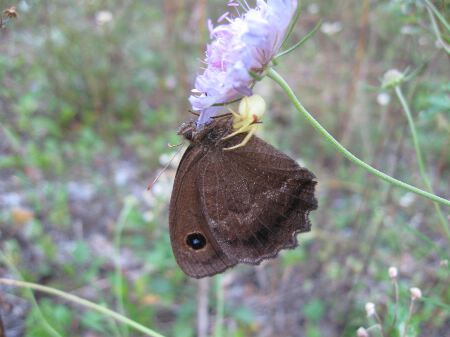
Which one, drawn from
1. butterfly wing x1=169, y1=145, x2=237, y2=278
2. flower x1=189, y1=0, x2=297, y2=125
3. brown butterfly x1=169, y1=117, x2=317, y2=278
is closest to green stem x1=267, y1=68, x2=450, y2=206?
flower x1=189, y1=0, x2=297, y2=125

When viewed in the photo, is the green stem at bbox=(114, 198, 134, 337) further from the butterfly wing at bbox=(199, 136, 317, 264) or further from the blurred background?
the butterfly wing at bbox=(199, 136, 317, 264)

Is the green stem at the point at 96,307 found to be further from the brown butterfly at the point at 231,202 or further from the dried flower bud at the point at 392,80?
the dried flower bud at the point at 392,80

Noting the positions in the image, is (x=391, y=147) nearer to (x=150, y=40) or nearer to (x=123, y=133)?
(x=123, y=133)

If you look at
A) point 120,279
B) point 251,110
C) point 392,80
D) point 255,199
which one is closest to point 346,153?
point 251,110

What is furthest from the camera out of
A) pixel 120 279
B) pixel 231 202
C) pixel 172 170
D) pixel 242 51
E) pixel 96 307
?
pixel 172 170

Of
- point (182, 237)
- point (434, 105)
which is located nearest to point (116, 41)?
point (182, 237)

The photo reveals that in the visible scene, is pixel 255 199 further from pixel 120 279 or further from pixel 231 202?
pixel 120 279

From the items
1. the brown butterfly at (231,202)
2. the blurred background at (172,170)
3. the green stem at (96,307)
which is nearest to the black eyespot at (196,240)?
the brown butterfly at (231,202)

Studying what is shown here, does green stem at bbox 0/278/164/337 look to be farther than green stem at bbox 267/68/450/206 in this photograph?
Yes

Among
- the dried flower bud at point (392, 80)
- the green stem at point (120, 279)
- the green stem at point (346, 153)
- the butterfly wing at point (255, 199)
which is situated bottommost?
the green stem at point (346, 153)
